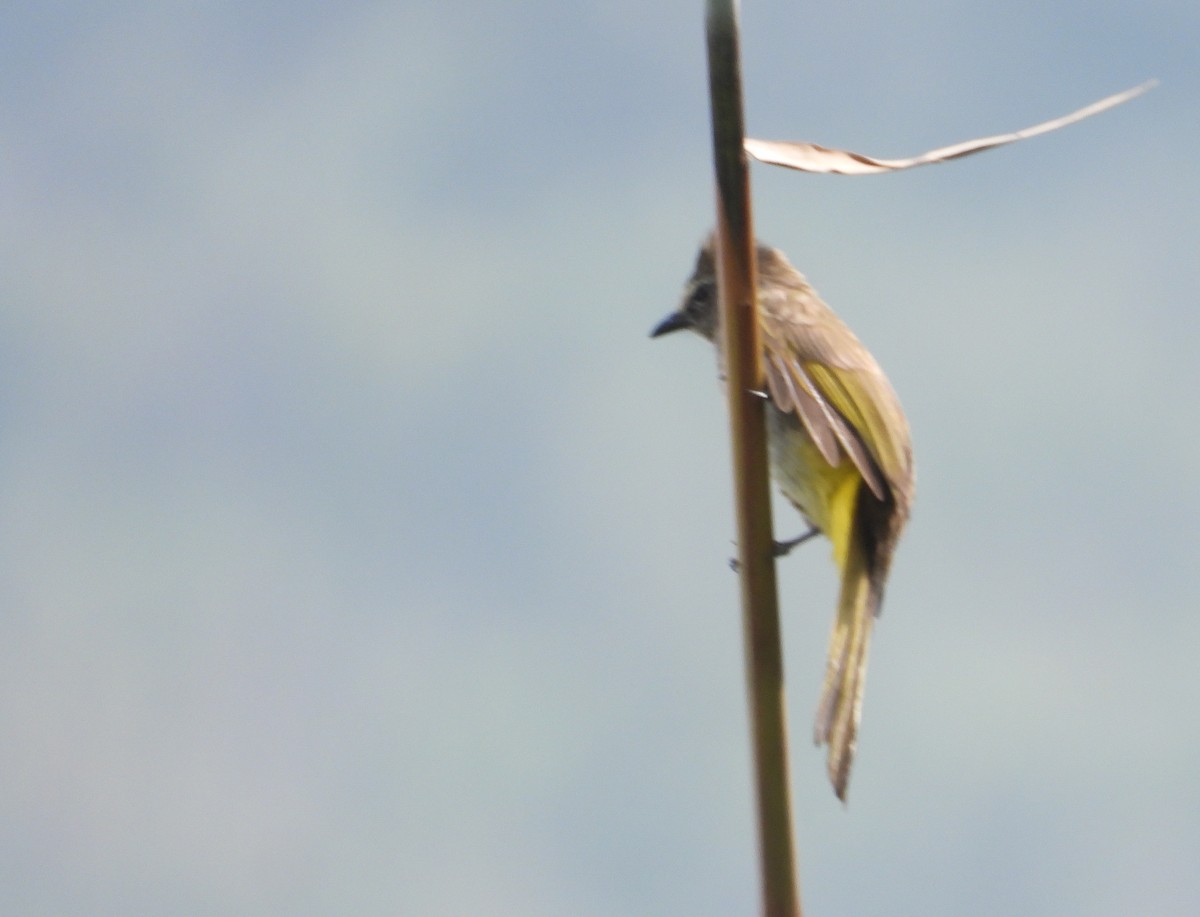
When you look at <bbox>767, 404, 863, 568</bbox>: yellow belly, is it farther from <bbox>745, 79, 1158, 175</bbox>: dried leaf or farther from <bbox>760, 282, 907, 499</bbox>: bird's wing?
<bbox>745, 79, 1158, 175</bbox>: dried leaf

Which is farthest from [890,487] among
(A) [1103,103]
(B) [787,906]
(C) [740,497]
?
(B) [787,906]

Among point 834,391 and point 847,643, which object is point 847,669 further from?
point 834,391

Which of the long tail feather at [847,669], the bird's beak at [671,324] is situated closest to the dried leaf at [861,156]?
the long tail feather at [847,669]

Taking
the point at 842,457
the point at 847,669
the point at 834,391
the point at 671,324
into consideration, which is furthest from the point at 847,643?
→ the point at 671,324

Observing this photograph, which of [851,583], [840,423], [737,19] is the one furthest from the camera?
[840,423]

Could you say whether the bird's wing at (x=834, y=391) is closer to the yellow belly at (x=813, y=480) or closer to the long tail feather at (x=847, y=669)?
the yellow belly at (x=813, y=480)

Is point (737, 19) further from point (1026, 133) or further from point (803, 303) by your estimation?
point (803, 303)
